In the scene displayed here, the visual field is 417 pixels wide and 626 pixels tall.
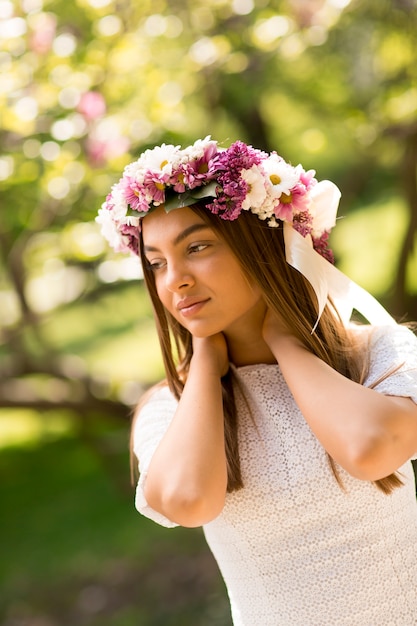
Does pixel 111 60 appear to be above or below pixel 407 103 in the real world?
above

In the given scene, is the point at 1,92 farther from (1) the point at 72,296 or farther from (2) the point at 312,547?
(2) the point at 312,547

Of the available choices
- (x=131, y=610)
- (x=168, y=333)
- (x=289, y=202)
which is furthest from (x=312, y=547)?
(x=131, y=610)

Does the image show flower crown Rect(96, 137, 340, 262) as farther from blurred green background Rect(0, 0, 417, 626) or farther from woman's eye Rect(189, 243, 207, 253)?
blurred green background Rect(0, 0, 417, 626)

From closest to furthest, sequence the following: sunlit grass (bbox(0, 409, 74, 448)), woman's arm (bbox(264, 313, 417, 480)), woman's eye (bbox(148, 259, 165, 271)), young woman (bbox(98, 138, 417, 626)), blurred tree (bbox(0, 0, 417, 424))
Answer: woman's arm (bbox(264, 313, 417, 480)), young woman (bbox(98, 138, 417, 626)), woman's eye (bbox(148, 259, 165, 271)), blurred tree (bbox(0, 0, 417, 424)), sunlit grass (bbox(0, 409, 74, 448))

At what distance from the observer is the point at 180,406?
2.11m

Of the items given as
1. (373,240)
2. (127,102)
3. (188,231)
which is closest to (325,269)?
(188,231)

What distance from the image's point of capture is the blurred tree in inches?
153

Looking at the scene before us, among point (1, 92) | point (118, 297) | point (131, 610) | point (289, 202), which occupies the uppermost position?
point (1, 92)

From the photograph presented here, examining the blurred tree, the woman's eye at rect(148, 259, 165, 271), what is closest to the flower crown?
the woman's eye at rect(148, 259, 165, 271)

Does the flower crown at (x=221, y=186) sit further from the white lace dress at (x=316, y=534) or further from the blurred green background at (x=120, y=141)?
the blurred green background at (x=120, y=141)

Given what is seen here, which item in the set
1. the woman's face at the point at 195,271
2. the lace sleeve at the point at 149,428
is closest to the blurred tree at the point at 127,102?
the lace sleeve at the point at 149,428

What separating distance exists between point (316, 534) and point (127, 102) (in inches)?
105

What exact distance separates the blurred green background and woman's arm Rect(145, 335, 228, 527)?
1.69m

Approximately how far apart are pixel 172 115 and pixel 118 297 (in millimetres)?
1372
